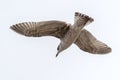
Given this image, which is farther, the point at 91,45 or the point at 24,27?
the point at 91,45

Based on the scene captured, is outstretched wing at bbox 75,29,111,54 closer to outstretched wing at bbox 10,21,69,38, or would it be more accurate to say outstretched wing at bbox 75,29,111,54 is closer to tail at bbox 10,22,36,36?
outstretched wing at bbox 10,21,69,38

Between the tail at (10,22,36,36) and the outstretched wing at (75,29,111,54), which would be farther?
the outstretched wing at (75,29,111,54)

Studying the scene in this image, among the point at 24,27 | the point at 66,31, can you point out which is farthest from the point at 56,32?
the point at 24,27

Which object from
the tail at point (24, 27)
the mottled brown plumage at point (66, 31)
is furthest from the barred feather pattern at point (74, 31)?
the tail at point (24, 27)

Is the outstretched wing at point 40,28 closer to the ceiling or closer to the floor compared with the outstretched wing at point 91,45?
closer to the ceiling

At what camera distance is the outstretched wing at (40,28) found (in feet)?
11.0

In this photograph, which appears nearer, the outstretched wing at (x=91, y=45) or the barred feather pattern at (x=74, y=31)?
the barred feather pattern at (x=74, y=31)

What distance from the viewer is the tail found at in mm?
3340

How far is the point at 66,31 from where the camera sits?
133 inches

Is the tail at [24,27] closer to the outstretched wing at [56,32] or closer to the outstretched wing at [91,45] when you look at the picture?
the outstretched wing at [56,32]

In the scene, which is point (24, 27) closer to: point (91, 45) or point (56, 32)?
point (56, 32)

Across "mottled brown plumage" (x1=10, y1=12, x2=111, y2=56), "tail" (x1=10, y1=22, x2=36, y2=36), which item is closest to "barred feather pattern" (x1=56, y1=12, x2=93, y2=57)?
"mottled brown plumage" (x1=10, y1=12, x2=111, y2=56)

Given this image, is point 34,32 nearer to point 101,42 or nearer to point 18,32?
point 18,32

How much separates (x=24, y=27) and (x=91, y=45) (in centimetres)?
34
